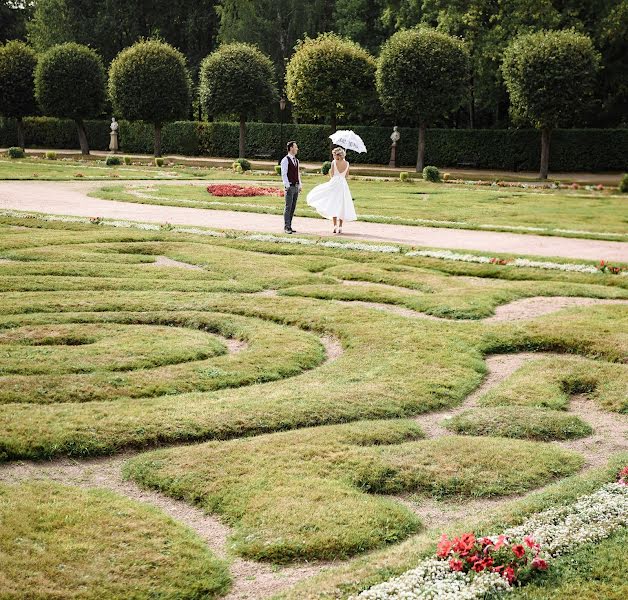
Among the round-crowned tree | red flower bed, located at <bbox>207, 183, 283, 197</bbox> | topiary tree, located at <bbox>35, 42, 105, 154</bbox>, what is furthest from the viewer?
topiary tree, located at <bbox>35, 42, 105, 154</bbox>

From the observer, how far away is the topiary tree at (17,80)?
58094mm

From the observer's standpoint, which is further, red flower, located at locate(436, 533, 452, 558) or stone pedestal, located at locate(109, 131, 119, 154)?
stone pedestal, located at locate(109, 131, 119, 154)

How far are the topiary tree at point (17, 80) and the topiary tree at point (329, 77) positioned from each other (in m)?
18.9

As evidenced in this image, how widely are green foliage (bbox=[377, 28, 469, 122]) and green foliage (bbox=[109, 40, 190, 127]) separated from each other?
13.4m

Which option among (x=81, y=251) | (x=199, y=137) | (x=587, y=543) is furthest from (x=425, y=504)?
(x=199, y=137)

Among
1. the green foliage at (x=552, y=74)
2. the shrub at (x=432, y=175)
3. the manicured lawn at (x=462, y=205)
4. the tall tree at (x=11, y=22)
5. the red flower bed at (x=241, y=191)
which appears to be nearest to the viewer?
the manicured lawn at (x=462, y=205)

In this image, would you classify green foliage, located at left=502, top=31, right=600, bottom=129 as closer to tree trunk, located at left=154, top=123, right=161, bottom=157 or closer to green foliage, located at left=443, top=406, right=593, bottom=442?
tree trunk, located at left=154, top=123, right=161, bottom=157

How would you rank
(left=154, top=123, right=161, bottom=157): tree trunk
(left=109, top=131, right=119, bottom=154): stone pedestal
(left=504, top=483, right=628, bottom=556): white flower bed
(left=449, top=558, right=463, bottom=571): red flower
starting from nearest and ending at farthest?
1. (left=449, top=558, right=463, bottom=571): red flower
2. (left=504, top=483, right=628, bottom=556): white flower bed
3. (left=154, top=123, right=161, bottom=157): tree trunk
4. (left=109, top=131, right=119, bottom=154): stone pedestal

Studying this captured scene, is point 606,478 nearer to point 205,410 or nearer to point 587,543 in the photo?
point 587,543

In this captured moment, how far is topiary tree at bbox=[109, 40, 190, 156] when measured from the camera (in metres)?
52.5

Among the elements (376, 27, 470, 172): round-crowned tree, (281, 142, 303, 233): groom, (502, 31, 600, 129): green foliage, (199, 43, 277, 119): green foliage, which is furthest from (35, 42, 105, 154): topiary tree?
(281, 142, 303, 233): groom

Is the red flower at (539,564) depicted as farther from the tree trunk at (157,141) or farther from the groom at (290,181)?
the tree trunk at (157,141)

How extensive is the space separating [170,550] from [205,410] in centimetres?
249

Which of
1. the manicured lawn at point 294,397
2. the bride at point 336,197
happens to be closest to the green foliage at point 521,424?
the manicured lawn at point 294,397
